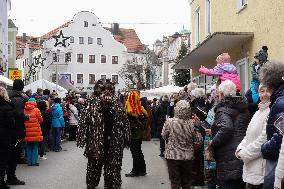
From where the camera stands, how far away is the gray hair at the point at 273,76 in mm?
4797

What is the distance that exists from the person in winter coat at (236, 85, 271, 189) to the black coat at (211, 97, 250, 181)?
2.70 feet

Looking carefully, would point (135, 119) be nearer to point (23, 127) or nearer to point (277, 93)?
point (23, 127)

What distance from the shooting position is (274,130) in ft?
15.1

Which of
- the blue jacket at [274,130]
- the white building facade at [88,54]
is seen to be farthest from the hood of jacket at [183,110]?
the white building facade at [88,54]

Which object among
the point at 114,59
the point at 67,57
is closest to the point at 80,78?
the point at 67,57

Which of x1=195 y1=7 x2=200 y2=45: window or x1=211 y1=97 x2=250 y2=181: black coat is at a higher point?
x1=195 y1=7 x2=200 y2=45: window

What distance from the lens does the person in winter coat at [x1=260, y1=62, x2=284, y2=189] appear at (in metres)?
4.47

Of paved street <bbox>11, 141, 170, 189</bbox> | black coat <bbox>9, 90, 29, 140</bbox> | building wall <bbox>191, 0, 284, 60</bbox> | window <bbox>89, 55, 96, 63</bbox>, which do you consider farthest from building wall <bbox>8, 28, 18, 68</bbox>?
black coat <bbox>9, 90, 29, 140</bbox>

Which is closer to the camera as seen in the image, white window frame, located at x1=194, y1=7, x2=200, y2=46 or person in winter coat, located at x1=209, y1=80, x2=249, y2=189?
person in winter coat, located at x1=209, y1=80, x2=249, y2=189

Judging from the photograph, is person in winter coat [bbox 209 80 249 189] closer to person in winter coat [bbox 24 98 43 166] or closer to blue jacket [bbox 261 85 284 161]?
blue jacket [bbox 261 85 284 161]

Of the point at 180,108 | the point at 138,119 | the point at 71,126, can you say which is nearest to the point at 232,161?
the point at 180,108

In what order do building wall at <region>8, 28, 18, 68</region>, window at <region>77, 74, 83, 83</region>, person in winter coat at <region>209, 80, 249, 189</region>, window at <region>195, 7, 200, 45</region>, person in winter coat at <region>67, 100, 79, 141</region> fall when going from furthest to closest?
window at <region>77, 74, 83, 83</region>, building wall at <region>8, 28, 18, 68</region>, window at <region>195, 7, 200, 45</region>, person in winter coat at <region>67, 100, 79, 141</region>, person in winter coat at <region>209, 80, 249, 189</region>

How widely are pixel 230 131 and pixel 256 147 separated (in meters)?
1.18

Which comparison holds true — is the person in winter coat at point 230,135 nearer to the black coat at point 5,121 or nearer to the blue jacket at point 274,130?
the blue jacket at point 274,130
